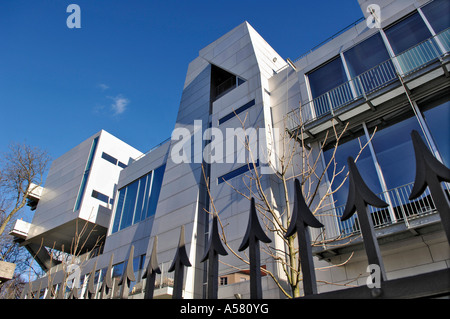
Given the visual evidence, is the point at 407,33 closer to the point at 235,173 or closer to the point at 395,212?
the point at 395,212

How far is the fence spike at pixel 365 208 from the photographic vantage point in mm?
1762

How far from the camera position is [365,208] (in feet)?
6.25

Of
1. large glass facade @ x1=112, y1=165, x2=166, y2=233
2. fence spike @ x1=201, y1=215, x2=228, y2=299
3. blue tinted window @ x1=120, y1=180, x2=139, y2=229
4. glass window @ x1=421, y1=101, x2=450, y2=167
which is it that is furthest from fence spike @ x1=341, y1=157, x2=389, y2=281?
blue tinted window @ x1=120, y1=180, x2=139, y2=229

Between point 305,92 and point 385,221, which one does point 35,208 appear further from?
point 385,221

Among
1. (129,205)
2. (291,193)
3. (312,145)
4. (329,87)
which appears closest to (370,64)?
(329,87)

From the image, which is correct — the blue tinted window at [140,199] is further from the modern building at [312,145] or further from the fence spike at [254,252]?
the fence spike at [254,252]

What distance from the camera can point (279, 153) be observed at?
12305mm

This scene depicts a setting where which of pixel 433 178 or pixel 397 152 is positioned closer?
pixel 433 178

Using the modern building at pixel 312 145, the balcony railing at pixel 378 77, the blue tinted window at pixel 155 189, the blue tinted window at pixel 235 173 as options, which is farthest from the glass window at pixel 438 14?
the blue tinted window at pixel 155 189

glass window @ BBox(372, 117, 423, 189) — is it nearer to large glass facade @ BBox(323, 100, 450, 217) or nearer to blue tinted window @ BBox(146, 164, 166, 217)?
large glass facade @ BBox(323, 100, 450, 217)

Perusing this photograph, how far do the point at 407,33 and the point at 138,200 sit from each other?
54.3 ft

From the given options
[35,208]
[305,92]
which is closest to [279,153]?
[305,92]

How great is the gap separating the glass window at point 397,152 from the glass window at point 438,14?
302 centimetres
